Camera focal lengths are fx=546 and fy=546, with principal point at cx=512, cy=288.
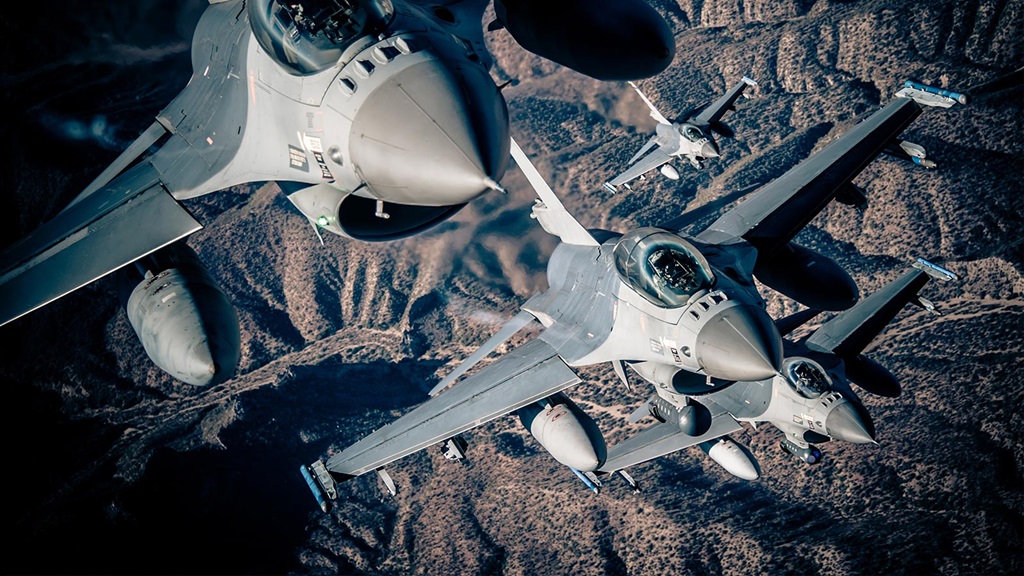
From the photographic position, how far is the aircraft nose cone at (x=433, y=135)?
5809 mm

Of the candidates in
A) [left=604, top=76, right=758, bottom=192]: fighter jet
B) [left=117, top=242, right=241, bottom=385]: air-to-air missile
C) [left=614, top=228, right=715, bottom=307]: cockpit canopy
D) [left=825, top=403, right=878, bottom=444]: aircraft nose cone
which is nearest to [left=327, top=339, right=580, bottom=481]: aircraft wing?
[left=614, top=228, right=715, bottom=307]: cockpit canopy

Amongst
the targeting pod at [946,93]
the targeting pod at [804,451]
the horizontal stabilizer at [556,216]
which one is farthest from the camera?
the targeting pod at [946,93]

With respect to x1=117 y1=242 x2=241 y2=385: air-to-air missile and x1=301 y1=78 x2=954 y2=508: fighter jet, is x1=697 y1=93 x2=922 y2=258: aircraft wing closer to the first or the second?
x1=301 y1=78 x2=954 y2=508: fighter jet

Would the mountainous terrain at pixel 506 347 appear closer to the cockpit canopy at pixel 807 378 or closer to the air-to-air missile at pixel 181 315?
the cockpit canopy at pixel 807 378

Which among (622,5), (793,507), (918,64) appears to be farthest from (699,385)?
(918,64)

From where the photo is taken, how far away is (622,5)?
29.1ft

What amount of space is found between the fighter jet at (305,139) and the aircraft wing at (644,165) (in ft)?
37.6

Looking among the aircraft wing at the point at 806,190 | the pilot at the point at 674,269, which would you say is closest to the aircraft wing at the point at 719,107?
the aircraft wing at the point at 806,190

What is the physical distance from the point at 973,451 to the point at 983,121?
13.6 m

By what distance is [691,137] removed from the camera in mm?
18812

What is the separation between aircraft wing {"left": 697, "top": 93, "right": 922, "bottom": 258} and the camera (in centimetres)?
1298

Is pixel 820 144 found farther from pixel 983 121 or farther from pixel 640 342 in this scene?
pixel 640 342

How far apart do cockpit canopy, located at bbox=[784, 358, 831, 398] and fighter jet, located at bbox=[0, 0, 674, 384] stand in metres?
7.04

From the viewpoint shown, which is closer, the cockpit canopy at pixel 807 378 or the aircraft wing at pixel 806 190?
the cockpit canopy at pixel 807 378
